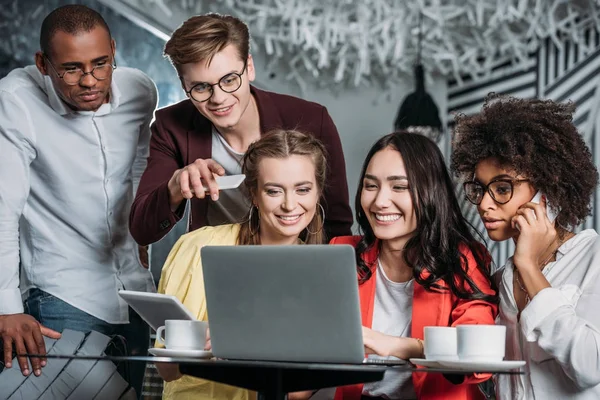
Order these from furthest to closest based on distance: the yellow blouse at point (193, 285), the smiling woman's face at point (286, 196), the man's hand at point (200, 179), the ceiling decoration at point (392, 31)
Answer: the ceiling decoration at point (392, 31) → the smiling woman's face at point (286, 196) → the yellow blouse at point (193, 285) → the man's hand at point (200, 179)

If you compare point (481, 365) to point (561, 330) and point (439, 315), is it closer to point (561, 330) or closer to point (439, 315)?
point (561, 330)

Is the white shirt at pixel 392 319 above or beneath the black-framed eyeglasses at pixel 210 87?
beneath

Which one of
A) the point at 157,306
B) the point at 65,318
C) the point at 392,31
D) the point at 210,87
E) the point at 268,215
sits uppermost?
the point at 392,31

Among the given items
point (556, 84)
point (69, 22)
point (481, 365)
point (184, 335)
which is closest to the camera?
point (481, 365)

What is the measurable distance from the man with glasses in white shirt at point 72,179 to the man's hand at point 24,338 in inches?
9.0

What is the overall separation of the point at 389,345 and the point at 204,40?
85cm

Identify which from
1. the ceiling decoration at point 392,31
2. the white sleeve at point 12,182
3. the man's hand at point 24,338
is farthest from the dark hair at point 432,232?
the ceiling decoration at point 392,31

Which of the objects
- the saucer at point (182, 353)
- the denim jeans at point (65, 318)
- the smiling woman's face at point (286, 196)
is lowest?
the denim jeans at point (65, 318)

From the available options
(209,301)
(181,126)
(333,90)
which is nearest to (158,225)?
(181,126)

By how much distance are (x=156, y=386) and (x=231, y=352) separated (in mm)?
816

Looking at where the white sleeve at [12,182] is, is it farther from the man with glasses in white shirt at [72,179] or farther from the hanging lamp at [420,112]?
the hanging lamp at [420,112]

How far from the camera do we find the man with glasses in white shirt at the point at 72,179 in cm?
222

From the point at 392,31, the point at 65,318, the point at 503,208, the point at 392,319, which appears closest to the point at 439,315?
the point at 392,319

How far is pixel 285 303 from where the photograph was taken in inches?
57.7
